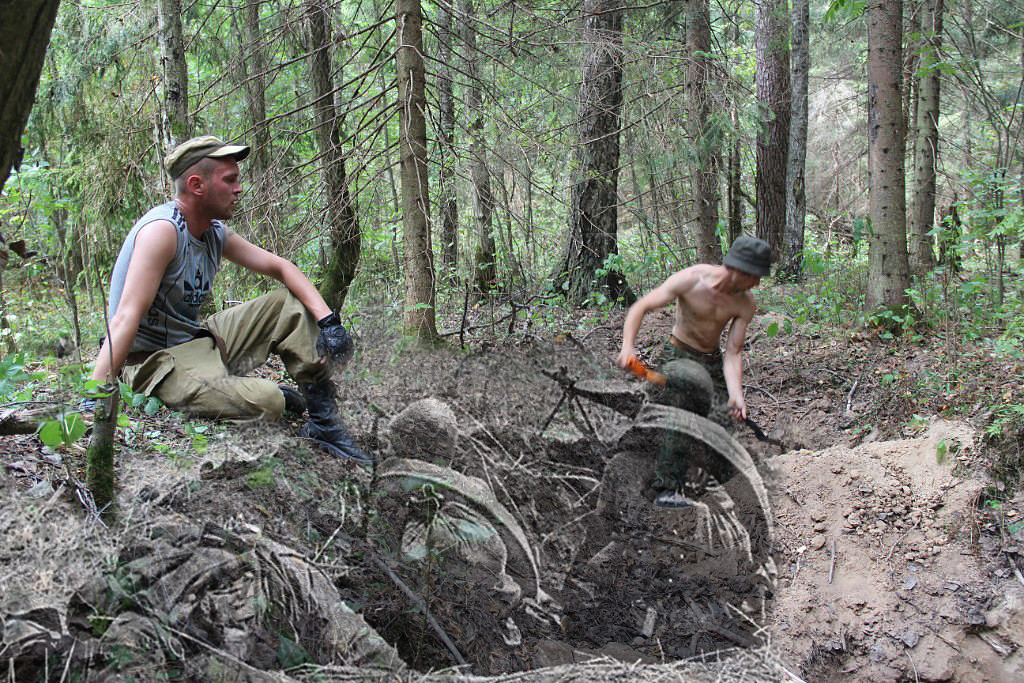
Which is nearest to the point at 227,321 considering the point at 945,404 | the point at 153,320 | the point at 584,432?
the point at 153,320

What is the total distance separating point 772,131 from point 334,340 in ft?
32.7

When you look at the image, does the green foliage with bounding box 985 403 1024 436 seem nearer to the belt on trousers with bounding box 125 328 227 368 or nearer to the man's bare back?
the man's bare back

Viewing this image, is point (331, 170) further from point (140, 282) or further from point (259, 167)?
point (140, 282)

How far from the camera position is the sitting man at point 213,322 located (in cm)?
331

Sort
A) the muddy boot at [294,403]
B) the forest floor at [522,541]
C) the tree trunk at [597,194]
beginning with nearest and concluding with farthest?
the forest floor at [522,541]
the muddy boot at [294,403]
the tree trunk at [597,194]

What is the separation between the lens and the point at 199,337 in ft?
12.4

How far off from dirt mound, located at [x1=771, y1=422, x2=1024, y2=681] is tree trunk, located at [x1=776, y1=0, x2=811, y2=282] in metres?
6.82

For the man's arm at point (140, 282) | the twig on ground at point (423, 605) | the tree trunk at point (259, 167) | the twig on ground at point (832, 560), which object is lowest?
the twig on ground at point (832, 560)

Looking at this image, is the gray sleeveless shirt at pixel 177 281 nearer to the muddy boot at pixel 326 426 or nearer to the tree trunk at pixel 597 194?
the muddy boot at pixel 326 426

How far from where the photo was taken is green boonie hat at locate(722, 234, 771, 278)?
171 inches

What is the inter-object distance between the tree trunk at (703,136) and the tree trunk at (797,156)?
324 centimetres

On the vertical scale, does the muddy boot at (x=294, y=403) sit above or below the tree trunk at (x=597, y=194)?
below

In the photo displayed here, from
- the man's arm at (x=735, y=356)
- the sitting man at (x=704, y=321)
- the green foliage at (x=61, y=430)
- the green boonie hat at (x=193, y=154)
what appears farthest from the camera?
the man's arm at (x=735, y=356)

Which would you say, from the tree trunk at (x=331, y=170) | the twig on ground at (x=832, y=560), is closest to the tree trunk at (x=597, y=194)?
the tree trunk at (x=331, y=170)
